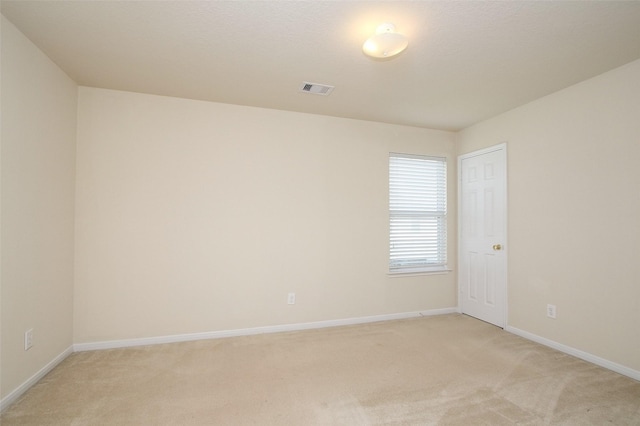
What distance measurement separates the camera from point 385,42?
6.43ft

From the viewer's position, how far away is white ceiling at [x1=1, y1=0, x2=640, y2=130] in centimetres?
187

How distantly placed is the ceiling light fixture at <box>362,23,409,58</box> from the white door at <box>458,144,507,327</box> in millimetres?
2273

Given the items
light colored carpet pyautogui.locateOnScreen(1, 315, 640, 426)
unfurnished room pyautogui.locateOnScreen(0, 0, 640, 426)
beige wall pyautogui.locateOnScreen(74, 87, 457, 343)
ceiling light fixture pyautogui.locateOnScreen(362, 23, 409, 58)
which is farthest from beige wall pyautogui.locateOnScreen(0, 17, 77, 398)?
ceiling light fixture pyautogui.locateOnScreen(362, 23, 409, 58)

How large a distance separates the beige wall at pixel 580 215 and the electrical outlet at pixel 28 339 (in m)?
4.45

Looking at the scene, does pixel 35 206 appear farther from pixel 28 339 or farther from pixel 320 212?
pixel 320 212

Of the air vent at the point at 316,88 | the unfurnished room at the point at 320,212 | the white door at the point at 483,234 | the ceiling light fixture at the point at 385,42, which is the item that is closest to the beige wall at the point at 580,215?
the unfurnished room at the point at 320,212

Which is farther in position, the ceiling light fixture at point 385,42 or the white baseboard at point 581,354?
the white baseboard at point 581,354

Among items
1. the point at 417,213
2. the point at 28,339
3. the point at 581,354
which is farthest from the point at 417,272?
the point at 28,339

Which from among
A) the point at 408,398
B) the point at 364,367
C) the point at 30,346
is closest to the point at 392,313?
the point at 364,367

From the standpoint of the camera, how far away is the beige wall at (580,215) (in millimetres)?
2467

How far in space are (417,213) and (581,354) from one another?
7.02 ft

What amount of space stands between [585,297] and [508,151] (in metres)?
1.67


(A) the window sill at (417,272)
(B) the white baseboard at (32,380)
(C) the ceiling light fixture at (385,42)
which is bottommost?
(B) the white baseboard at (32,380)

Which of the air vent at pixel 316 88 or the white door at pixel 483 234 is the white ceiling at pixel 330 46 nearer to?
the air vent at pixel 316 88
